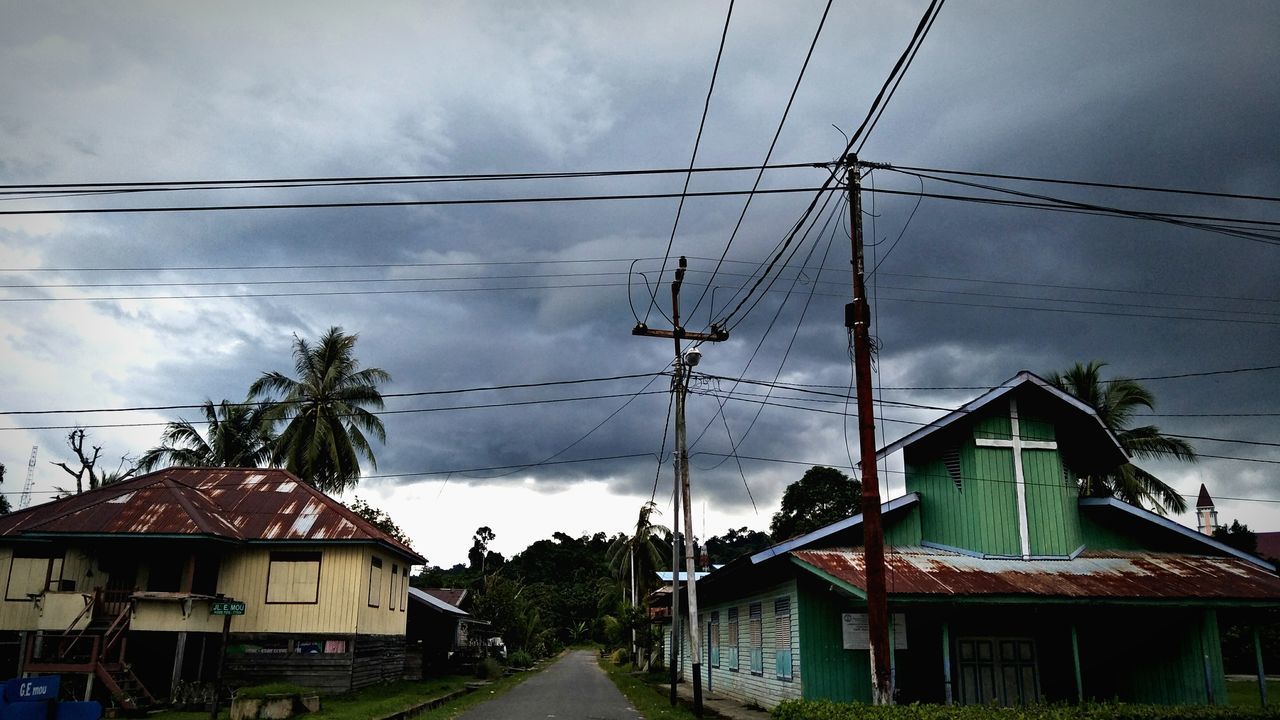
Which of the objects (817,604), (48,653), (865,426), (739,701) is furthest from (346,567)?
(865,426)

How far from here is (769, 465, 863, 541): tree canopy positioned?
68.9m

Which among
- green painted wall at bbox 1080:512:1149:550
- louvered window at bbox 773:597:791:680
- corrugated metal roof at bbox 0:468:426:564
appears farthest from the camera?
corrugated metal roof at bbox 0:468:426:564

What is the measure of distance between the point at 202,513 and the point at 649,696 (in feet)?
47.1

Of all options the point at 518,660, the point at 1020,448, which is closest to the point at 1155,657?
the point at 1020,448

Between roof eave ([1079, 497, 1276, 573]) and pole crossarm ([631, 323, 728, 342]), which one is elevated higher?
pole crossarm ([631, 323, 728, 342])

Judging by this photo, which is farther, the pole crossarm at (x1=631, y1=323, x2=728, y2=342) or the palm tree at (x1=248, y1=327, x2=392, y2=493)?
the palm tree at (x1=248, y1=327, x2=392, y2=493)

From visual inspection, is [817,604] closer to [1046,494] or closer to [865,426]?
[1046,494]

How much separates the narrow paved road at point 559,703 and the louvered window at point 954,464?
9.30 m

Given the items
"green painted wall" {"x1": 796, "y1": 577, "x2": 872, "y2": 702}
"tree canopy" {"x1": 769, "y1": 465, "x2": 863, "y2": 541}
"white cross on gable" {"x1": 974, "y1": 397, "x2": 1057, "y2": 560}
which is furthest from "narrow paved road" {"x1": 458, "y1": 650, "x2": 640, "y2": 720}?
"tree canopy" {"x1": 769, "y1": 465, "x2": 863, "y2": 541}

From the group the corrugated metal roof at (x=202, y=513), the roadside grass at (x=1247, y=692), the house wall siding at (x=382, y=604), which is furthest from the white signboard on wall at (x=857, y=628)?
the house wall siding at (x=382, y=604)

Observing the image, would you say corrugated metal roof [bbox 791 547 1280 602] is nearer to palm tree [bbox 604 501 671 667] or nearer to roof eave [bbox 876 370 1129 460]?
roof eave [bbox 876 370 1129 460]

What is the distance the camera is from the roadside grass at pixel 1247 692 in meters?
21.9

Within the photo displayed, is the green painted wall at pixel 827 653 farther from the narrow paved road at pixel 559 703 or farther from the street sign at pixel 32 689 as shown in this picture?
the street sign at pixel 32 689

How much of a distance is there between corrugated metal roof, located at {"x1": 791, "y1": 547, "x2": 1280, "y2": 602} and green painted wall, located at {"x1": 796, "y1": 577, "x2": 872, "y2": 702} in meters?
1.01
